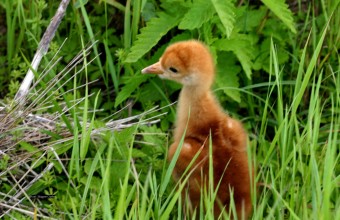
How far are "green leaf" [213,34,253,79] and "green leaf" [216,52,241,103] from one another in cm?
10

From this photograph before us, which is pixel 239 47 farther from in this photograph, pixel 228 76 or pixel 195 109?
pixel 195 109

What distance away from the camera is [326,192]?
3324 millimetres

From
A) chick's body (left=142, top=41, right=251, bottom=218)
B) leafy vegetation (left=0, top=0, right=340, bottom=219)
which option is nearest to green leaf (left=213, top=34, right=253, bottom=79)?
leafy vegetation (left=0, top=0, right=340, bottom=219)

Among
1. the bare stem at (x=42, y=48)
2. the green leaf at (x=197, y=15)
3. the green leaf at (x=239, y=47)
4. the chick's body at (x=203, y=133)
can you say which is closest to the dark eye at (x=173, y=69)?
the chick's body at (x=203, y=133)

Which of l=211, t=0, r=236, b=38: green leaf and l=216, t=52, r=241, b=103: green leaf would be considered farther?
l=216, t=52, r=241, b=103: green leaf

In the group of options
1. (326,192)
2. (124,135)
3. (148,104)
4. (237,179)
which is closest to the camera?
(326,192)

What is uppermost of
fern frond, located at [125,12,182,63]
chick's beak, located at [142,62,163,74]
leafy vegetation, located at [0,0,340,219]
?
fern frond, located at [125,12,182,63]

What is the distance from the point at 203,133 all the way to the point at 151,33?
67cm

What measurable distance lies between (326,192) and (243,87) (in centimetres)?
141

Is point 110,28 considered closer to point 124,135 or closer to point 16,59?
point 16,59

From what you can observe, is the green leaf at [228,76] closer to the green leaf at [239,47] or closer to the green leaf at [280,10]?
the green leaf at [239,47]

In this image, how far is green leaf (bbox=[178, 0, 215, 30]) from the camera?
4160 millimetres

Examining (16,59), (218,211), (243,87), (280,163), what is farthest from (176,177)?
(16,59)

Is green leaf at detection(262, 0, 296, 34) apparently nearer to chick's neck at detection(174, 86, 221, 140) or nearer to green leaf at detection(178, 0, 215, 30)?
green leaf at detection(178, 0, 215, 30)
